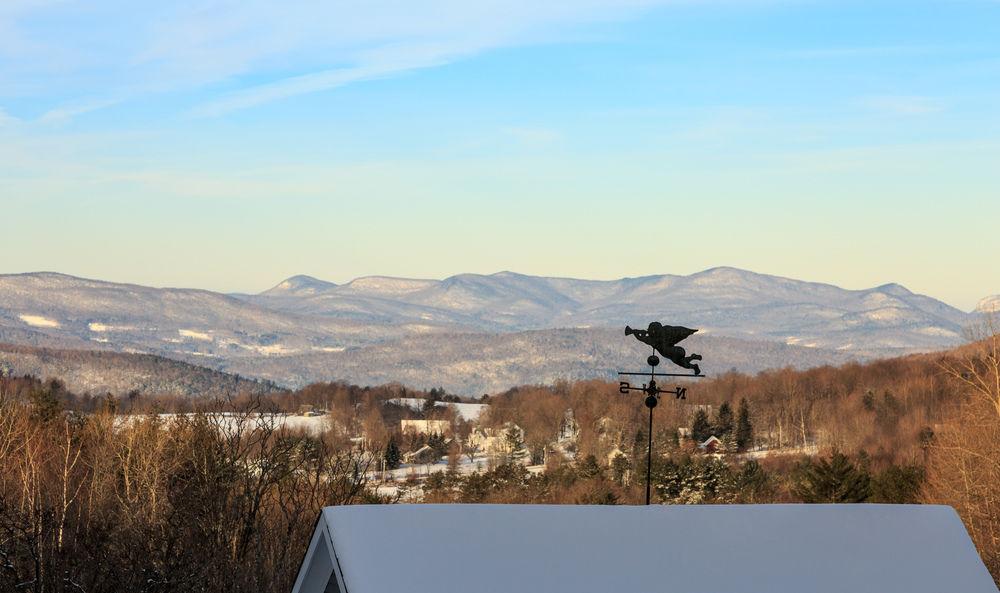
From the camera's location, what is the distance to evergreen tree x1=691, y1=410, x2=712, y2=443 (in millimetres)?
141850

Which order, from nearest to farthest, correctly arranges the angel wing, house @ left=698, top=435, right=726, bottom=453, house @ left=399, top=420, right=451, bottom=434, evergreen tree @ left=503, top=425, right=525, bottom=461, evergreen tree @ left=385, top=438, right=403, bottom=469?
the angel wing
house @ left=698, top=435, right=726, bottom=453
evergreen tree @ left=385, top=438, right=403, bottom=469
evergreen tree @ left=503, top=425, right=525, bottom=461
house @ left=399, top=420, right=451, bottom=434

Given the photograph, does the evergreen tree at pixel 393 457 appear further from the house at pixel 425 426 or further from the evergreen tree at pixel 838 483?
the evergreen tree at pixel 838 483

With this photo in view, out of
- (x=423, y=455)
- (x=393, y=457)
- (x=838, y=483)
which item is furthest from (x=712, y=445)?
(x=838, y=483)

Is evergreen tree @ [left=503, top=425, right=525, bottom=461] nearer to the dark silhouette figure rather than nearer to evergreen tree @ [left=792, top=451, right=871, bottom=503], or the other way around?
evergreen tree @ [left=792, top=451, right=871, bottom=503]

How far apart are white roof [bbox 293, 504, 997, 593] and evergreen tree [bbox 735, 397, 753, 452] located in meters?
133

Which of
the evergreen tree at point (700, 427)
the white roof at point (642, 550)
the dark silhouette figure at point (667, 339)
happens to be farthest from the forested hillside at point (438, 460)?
the white roof at point (642, 550)

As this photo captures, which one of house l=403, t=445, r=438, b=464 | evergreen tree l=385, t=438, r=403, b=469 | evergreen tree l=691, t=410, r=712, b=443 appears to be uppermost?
evergreen tree l=691, t=410, r=712, b=443

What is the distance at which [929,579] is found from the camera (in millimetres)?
8219

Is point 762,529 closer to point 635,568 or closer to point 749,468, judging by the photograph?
point 635,568

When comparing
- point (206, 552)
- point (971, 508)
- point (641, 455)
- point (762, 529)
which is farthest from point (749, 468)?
point (762, 529)

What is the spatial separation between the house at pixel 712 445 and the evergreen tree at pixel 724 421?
1.68 metres

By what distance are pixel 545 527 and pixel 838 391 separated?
159232 millimetres

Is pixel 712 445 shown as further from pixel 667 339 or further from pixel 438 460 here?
pixel 667 339

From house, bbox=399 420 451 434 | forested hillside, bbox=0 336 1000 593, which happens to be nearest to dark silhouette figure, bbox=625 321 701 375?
forested hillside, bbox=0 336 1000 593
